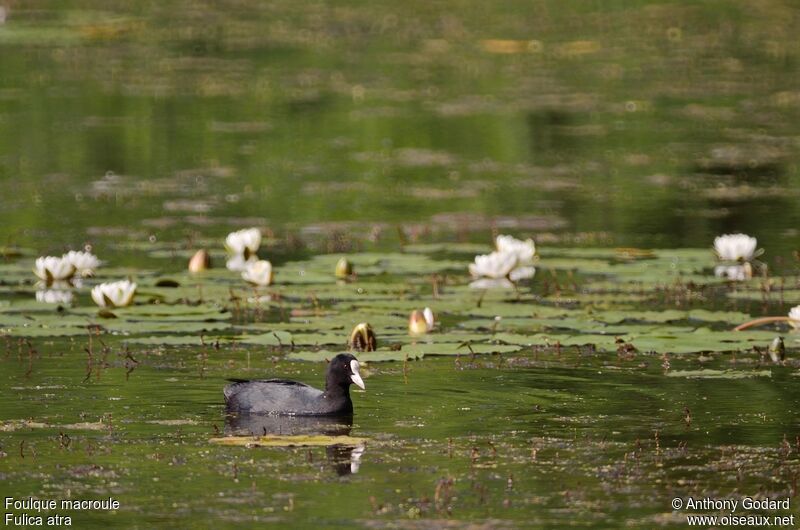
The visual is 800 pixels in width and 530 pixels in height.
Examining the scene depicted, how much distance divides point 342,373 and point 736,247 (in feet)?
15.8


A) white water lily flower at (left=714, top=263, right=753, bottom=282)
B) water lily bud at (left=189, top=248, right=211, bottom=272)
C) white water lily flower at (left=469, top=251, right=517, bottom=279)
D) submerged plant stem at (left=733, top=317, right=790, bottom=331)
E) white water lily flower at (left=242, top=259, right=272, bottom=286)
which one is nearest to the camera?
submerged plant stem at (left=733, top=317, right=790, bottom=331)

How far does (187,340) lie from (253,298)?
4.34 feet

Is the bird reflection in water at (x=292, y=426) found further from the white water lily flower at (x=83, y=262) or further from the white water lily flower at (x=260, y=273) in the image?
the white water lily flower at (x=83, y=262)

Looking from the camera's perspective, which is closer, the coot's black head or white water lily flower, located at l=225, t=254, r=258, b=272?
the coot's black head

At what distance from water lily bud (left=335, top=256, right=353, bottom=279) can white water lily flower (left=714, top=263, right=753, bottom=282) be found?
242 cm

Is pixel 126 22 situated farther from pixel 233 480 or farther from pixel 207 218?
pixel 233 480

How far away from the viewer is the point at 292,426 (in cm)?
→ 820

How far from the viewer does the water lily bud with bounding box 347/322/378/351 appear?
9.63m

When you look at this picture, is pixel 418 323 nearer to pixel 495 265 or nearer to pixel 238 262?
pixel 495 265

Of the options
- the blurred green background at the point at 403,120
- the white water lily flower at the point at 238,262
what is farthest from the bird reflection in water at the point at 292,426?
the blurred green background at the point at 403,120

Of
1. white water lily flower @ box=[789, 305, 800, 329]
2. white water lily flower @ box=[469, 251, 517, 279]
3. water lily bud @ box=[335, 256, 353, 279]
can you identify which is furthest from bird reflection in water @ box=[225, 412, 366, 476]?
white water lily flower @ box=[469, 251, 517, 279]

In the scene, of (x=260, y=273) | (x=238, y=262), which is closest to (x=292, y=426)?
(x=260, y=273)

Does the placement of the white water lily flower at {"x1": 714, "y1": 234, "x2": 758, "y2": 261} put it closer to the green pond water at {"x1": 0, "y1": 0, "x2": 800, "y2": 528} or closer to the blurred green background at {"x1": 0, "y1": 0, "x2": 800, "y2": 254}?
the green pond water at {"x1": 0, "y1": 0, "x2": 800, "y2": 528}

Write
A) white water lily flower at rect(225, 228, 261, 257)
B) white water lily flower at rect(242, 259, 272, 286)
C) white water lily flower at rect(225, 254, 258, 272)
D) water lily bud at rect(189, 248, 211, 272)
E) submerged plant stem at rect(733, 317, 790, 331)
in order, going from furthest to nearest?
white water lily flower at rect(225, 228, 261, 257) → white water lily flower at rect(225, 254, 258, 272) → water lily bud at rect(189, 248, 211, 272) → white water lily flower at rect(242, 259, 272, 286) → submerged plant stem at rect(733, 317, 790, 331)
